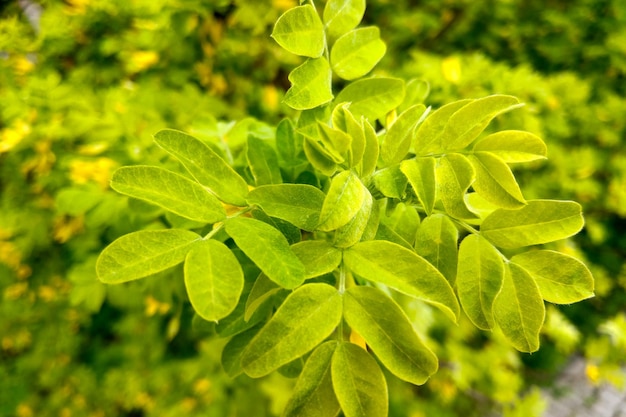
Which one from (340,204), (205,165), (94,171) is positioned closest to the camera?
(340,204)

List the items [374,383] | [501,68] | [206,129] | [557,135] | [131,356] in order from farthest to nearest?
[131,356] < [557,135] < [501,68] < [206,129] < [374,383]

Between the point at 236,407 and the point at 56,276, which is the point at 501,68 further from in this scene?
the point at 56,276

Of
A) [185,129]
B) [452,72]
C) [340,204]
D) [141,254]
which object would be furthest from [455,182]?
[185,129]

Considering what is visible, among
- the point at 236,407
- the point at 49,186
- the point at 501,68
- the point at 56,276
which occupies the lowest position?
the point at 236,407

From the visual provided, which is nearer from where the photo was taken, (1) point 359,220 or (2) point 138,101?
(1) point 359,220

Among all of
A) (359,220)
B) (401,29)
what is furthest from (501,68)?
(359,220)

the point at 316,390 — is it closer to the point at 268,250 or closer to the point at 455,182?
the point at 268,250

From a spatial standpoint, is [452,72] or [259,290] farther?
[452,72]
